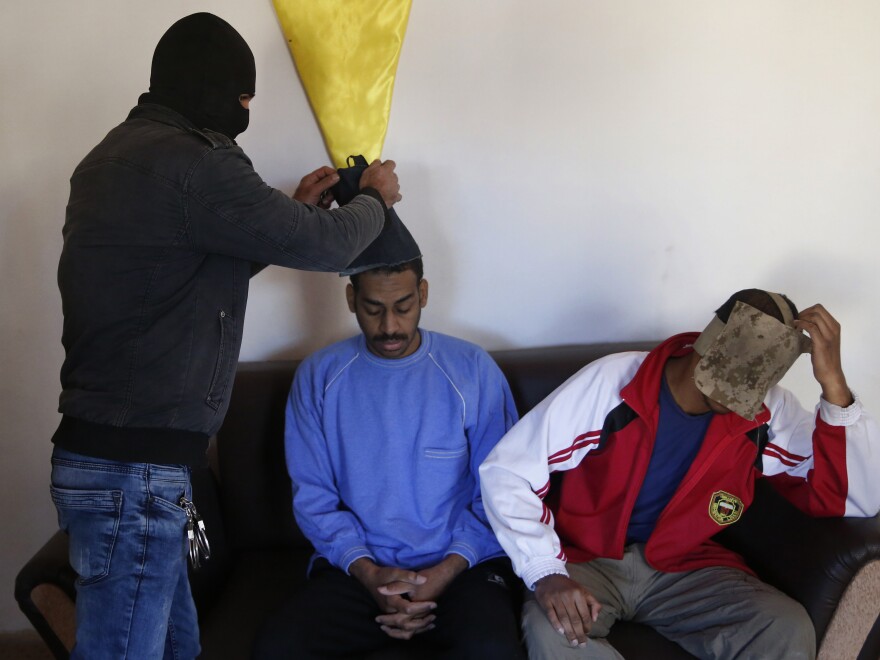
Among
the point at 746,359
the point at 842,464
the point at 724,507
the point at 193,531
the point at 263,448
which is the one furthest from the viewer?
the point at 263,448

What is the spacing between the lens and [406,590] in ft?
5.41

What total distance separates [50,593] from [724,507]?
1467 millimetres

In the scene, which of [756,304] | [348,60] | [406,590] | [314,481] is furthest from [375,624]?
[348,60]

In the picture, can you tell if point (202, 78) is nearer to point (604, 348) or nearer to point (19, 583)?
point (19, 583)

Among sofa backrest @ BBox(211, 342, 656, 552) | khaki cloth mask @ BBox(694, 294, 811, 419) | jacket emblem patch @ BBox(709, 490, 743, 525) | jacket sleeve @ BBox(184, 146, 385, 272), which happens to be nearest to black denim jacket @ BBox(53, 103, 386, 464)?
jacket sleeve @ BBox(184, 146, 385, 272)

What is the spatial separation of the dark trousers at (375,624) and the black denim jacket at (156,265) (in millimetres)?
452

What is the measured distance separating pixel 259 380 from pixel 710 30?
1.51 metres

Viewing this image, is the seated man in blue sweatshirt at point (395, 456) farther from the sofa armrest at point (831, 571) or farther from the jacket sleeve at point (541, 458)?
the sofa armrest at point (831, 571)

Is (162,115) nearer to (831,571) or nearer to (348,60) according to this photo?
(348,60)

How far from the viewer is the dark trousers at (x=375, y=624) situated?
1527mm

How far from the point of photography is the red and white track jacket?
5.33 feet

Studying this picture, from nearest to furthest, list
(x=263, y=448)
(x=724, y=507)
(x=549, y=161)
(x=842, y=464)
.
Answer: (x=842, y=464), (x=724, y=507), (x=263, y=448), (x=549, y=161)

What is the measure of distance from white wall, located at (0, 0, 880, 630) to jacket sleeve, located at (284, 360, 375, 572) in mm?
365

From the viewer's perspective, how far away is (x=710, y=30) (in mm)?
2016
